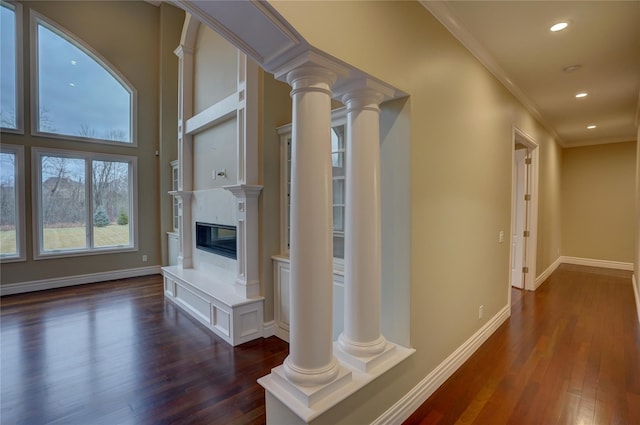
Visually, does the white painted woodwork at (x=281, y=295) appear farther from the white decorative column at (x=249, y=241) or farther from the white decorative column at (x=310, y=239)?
the white decorative column at (x=310, y=239)

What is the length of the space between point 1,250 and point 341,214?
5486mm

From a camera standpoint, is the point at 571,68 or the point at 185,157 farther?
the point at 185,157

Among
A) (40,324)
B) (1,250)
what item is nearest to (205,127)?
(40,324)

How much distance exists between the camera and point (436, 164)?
221 cm

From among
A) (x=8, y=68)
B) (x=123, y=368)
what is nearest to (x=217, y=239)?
(x=123, y=368)

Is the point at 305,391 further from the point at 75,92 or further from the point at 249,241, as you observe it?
the point at 75,92

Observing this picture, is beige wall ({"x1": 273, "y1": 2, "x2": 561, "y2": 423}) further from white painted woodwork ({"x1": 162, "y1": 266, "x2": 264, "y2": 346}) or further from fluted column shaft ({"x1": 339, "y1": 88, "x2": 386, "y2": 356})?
white painted woodwork ({"x1": 162, "y1": 266, "x2": 264, "y2": 346})

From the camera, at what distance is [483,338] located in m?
3.01

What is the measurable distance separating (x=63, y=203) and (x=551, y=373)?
7039mm

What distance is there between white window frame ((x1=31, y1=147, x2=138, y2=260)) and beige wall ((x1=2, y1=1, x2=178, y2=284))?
69 millimetres

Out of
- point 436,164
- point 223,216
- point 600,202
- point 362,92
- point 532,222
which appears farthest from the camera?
point 600,202

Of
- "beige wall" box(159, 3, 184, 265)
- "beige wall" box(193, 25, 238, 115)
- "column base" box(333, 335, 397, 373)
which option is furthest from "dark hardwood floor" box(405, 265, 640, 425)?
"beige wall" box(159, 3, 184, 265)

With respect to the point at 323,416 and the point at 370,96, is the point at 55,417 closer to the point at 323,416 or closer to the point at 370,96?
the point at 323,416

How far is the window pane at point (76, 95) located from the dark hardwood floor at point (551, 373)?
651 centimetres
